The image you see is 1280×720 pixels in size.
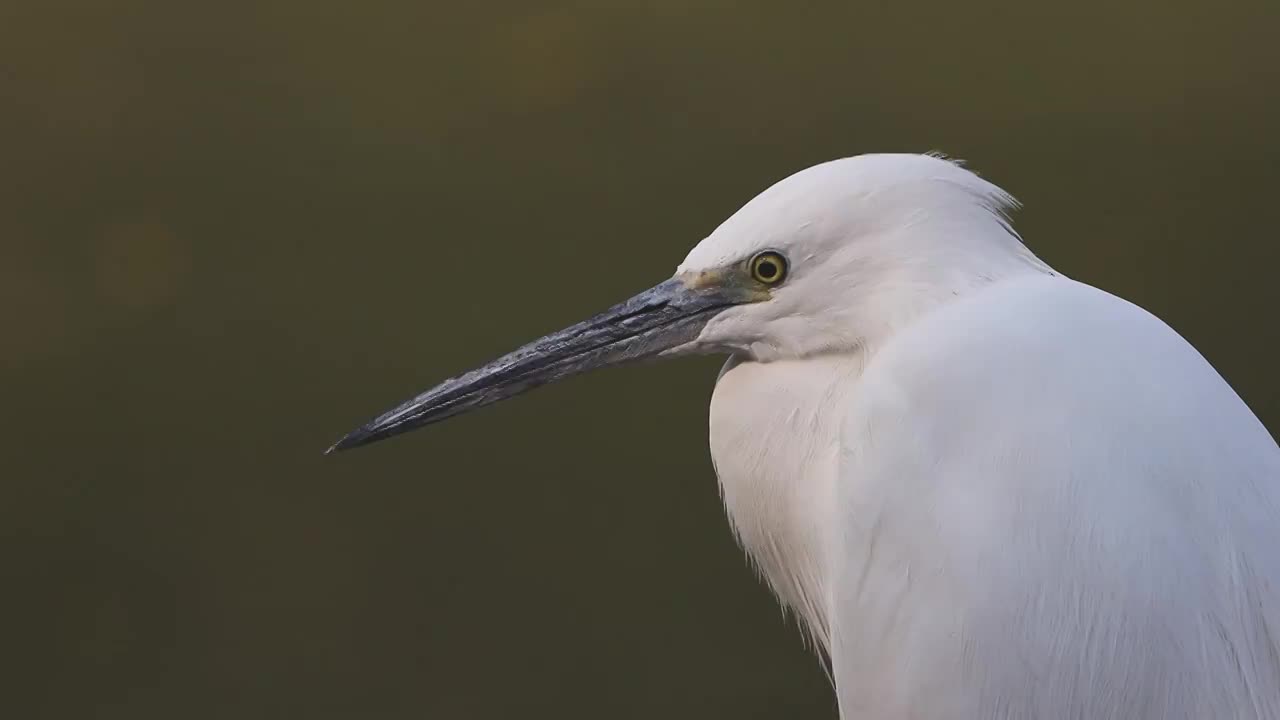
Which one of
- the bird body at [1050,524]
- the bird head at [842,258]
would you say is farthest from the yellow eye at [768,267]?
the bird body at [1050,524]

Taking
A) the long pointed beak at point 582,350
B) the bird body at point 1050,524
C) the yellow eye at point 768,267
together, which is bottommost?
the bird body at point 1050,524

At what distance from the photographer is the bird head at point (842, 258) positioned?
1.24 metres

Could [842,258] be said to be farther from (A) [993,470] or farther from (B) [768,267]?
(A) [993,470]

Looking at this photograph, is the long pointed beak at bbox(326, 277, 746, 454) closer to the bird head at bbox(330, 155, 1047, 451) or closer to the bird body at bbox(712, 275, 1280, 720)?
the bird head at bbox(330, 155, 1047, 451)

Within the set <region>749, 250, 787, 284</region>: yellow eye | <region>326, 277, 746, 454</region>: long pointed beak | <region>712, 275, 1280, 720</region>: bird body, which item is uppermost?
<region>749, 250, 787, 284</region>: yellow eye

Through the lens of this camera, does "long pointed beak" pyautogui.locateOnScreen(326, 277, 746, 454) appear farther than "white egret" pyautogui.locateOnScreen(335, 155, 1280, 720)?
Yes

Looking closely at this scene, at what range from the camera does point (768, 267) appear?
4.21 ft

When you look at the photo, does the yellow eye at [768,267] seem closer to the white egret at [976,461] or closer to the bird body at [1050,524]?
the white egret at [976,461]

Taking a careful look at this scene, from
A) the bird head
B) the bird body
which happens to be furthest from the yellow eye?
the bird body

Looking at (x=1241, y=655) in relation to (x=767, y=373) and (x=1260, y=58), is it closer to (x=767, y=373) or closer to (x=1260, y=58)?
(x=767, y=373)

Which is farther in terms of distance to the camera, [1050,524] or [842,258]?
[842,258]

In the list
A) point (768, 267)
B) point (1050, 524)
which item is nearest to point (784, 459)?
point (768, 267)

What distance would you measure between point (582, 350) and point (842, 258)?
1.00 ft

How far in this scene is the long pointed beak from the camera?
1335 mm
